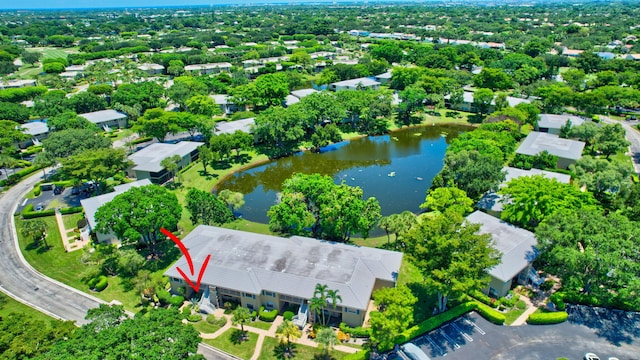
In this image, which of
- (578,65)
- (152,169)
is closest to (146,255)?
(152,169)

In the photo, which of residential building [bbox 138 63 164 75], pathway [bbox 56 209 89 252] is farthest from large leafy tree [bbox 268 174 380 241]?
residential building [bbox 138 63 164 75]

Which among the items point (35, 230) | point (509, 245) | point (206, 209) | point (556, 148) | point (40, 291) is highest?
point (556, 148)

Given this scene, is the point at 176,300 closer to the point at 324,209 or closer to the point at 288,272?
the point at 288,272

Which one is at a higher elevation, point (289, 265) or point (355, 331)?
point (289, 265)

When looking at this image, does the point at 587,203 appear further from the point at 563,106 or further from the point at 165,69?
the point at 165,69

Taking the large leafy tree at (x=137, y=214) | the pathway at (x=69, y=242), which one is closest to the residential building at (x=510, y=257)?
the large leafy tree at (x=137, y=214)

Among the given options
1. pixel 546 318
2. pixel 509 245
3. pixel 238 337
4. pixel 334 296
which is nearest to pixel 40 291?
pixel 238 337
